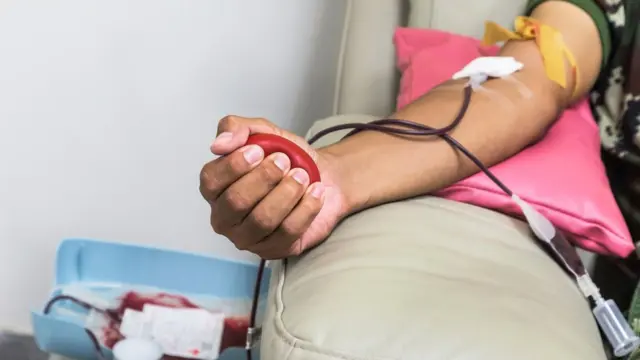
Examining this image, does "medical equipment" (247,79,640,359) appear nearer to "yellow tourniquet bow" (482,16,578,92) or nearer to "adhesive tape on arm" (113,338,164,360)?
"yellow tourniquet bow" (482,16,578,92)

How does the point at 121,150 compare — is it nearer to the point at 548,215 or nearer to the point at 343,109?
the point at 343,109

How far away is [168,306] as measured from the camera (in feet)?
3.41

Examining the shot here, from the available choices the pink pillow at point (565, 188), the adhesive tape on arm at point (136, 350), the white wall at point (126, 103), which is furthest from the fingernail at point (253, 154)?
the white wall at point (126, 103)

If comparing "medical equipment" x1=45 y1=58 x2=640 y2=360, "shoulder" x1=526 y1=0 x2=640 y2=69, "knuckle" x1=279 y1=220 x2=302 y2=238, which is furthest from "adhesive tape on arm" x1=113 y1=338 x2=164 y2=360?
"shoulder" x1=526 y1=0 x2=640 y2=69

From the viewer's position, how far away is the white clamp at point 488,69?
818mm

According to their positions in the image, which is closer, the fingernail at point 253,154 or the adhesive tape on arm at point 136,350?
the fingernail at point 253,154

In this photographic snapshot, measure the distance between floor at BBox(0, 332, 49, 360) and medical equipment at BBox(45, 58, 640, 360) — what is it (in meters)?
0.63

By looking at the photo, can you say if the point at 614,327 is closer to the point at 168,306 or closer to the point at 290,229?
the point at 290,229

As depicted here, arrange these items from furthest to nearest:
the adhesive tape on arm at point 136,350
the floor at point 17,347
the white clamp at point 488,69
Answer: the floor at point 17,347 → the adhesive tape on arm at point 136,350 → the white clamp at point 488,69

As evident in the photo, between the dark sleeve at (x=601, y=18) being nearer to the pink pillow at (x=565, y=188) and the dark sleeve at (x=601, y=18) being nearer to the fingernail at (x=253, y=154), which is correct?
the pink pillow at (x=565, y=188)

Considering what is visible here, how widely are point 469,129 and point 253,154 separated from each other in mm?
290

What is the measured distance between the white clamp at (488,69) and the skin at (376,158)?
1cm

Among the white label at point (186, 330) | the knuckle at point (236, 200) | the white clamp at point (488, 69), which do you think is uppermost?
the white clamp at point (488, 69)

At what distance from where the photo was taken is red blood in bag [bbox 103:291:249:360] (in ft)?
3.27
